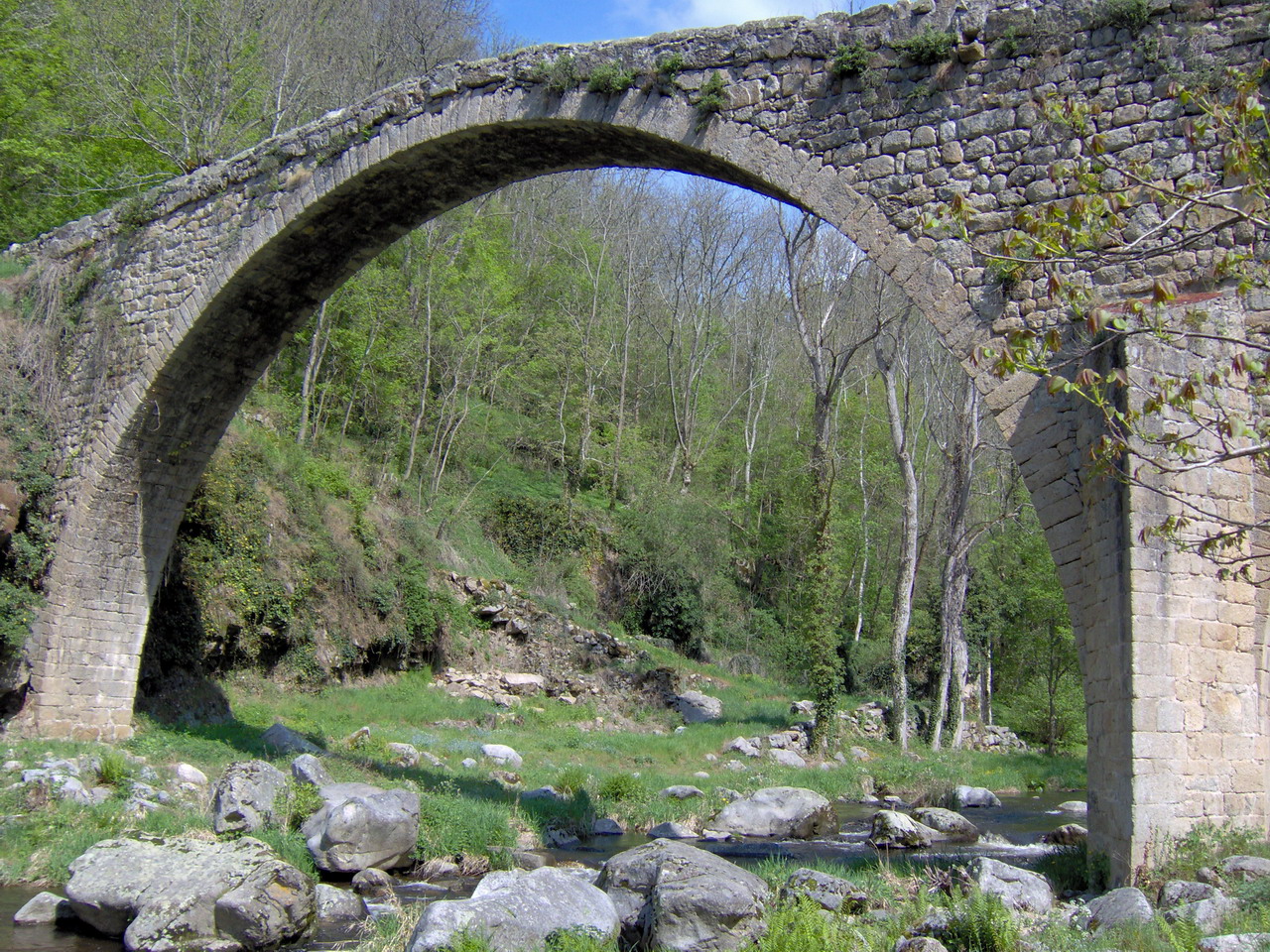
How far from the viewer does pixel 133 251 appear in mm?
9930

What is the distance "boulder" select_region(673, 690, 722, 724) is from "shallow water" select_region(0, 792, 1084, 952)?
539 cm

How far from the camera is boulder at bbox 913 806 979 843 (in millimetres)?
9516

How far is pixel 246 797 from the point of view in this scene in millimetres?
7395

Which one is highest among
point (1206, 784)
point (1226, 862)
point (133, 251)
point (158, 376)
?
point (133, 251)

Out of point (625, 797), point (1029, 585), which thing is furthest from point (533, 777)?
point (1029, 585)

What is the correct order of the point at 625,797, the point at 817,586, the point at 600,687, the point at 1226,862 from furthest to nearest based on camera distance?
1. the point at 600,687
2. the point at 817,586
3. the point at 625,797
4. the point at 1226,862

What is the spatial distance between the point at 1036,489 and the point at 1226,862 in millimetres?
2127

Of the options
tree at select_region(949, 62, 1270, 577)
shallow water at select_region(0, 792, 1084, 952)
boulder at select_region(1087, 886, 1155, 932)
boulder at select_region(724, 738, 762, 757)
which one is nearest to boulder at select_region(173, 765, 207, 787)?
shallow water at select_region(0, 792, 1084, 952)

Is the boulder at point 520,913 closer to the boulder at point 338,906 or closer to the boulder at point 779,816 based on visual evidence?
the boulder at point 338,906

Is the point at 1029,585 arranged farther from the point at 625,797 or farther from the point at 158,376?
the point at 158,376

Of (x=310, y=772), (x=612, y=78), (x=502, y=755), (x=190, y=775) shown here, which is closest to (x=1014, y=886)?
(x=612, y=78)

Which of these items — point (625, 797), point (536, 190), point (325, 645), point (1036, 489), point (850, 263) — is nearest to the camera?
point (1036, 489)

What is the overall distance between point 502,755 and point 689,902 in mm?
6955

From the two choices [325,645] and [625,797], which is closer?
[625,797]
